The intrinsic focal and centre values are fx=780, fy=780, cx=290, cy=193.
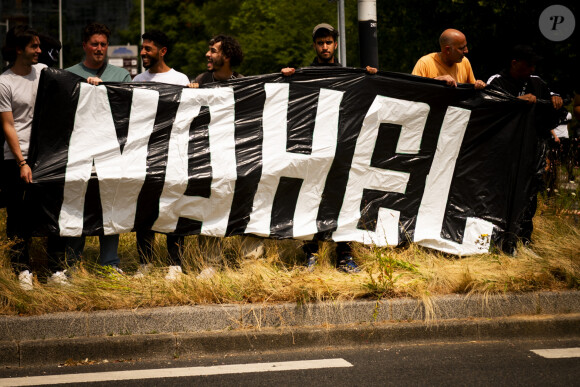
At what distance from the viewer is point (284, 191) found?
6336 mm

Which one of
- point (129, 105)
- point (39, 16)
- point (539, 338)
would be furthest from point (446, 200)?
point (39, 16)

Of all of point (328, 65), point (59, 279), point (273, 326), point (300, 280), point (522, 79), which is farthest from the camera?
point (522, 79)

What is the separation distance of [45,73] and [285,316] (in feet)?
8.62

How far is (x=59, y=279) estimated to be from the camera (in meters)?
5.70

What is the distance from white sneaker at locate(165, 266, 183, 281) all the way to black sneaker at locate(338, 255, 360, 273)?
1282mm

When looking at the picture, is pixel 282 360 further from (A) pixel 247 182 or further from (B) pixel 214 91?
(B) pixel 214 91

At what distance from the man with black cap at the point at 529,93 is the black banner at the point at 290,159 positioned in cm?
8

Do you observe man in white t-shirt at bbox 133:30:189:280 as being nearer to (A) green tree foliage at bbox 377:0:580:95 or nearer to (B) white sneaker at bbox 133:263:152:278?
(B) white sneaker at bbox 133:263:152:278

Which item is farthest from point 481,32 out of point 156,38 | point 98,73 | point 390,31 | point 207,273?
point 207,273

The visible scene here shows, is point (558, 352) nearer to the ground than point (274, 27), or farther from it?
nearer to the ground

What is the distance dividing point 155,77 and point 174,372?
9.81 ft

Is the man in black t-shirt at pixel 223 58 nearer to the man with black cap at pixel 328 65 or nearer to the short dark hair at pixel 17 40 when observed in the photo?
the man with black cap at pixel 328 65

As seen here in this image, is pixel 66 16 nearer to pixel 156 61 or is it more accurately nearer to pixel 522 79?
pixel 156 61

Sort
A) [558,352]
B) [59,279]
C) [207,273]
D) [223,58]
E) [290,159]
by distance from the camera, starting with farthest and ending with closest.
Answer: [223,58] → [290,159] → [207,273] → [59,279] → [558,352]
